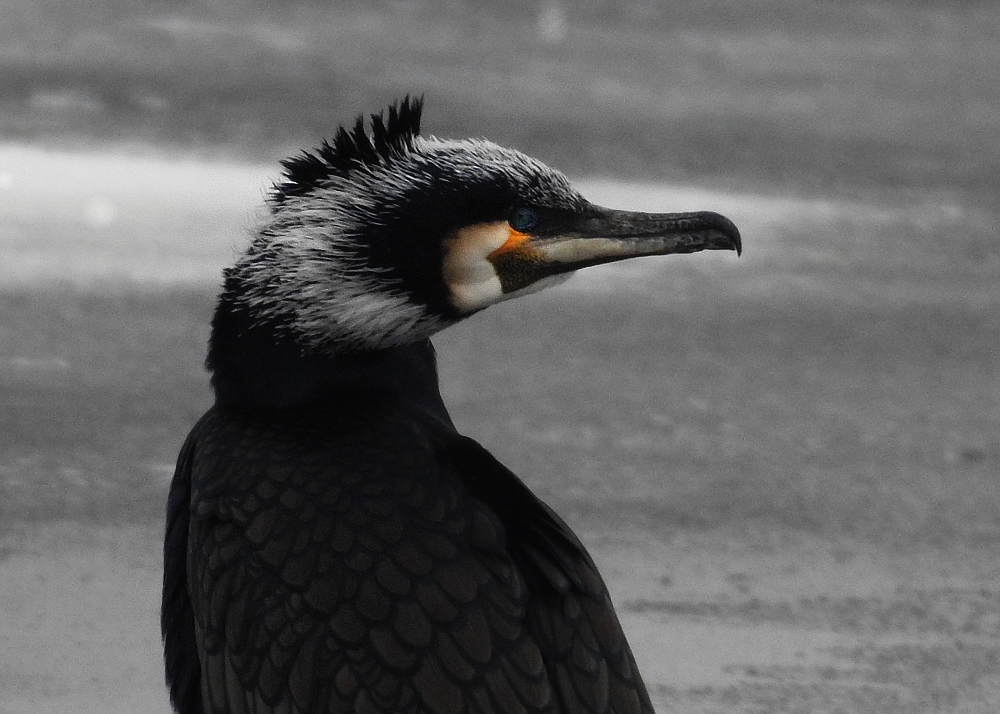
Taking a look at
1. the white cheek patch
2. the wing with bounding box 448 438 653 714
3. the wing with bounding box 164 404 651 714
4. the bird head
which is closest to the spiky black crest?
the bird head

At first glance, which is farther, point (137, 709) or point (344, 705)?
point (137, 709)

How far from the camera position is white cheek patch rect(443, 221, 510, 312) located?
311 centimetres

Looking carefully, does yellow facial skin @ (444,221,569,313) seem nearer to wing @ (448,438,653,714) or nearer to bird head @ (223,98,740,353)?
bird head @ (223,98,740,353)

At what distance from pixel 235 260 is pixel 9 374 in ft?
8.55

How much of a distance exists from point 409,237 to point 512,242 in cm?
19

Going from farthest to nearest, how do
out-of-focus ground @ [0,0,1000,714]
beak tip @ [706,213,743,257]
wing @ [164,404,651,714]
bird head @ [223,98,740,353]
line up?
out-of-focus ground @ [0,0,1000,714]
beak tip @ [706,213,743,257]
bird head @ [223,98,740,353]
wing @ [164,404,651,714]

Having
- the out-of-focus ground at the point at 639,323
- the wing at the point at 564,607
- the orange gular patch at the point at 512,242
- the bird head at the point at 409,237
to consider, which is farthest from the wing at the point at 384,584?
the out-of-focus ground at the point at 639,323

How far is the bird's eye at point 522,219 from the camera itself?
315cm

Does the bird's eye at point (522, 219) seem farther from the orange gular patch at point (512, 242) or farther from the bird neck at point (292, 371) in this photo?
the bird neck at point (292, 371)

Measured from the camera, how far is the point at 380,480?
296 centimetres

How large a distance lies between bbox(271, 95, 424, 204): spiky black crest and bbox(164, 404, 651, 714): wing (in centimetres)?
43

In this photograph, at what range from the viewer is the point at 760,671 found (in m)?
4.13

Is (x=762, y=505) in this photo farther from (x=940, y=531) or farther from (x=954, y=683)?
(x=954, y=683)

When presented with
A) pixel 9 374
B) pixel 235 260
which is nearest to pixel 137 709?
pixel 235 260
